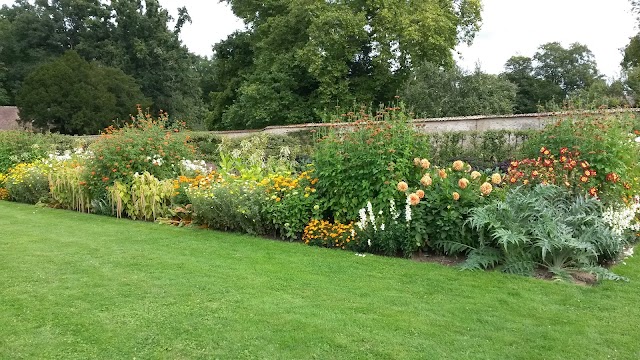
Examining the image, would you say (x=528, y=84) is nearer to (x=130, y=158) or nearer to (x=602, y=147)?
(x=602, y=147)

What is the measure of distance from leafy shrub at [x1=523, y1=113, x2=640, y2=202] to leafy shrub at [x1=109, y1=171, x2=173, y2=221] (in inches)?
215

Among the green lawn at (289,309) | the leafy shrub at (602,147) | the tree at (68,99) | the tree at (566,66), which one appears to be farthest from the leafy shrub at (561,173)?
the tree at (566,66)

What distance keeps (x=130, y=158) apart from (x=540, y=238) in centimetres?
661

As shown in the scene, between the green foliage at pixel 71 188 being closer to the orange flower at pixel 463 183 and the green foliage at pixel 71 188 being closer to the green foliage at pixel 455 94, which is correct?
the orange flower at pixel 463 183

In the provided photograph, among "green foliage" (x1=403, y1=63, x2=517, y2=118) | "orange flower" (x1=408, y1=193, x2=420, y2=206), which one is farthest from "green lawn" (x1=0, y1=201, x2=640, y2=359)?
"green foliage" (x1=403, y1=63, x2=517, y2=118)

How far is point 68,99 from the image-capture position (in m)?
26.4

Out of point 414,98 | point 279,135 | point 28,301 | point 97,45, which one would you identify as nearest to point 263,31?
point 414,98

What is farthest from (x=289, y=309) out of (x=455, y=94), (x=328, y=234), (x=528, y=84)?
(x=528, y=84)

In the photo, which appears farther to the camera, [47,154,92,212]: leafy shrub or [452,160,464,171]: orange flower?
[47,154,92,212]: leafy shrub

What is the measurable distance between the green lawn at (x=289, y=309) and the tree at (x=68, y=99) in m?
23.5

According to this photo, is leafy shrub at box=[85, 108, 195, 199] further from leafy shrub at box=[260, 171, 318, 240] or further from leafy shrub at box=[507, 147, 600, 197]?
leafy shrub at box=[507, 147, 600, 197]

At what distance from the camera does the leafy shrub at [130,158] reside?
838 cm

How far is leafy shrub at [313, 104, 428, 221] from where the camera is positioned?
564cm

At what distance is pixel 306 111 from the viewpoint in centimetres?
2339
